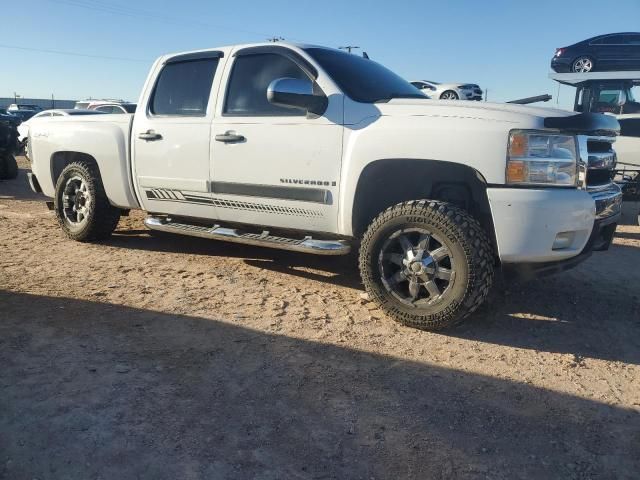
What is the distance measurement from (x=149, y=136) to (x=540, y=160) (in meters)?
3.49

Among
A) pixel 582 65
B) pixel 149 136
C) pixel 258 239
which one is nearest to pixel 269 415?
pixel 258 239

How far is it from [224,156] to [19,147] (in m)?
10.5

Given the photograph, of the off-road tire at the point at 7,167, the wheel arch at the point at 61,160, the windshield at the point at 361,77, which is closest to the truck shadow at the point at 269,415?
the windshield at the point at 361,77

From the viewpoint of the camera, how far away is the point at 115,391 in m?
2.83

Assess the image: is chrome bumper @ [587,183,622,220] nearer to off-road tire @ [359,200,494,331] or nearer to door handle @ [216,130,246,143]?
off-road tire @ [359,200,494,331]

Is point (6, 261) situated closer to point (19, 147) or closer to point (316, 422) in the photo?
point (316, 422)

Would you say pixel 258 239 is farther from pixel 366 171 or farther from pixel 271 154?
pixel 366 171

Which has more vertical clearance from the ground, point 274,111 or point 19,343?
point 274,111

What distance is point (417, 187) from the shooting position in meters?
4.19

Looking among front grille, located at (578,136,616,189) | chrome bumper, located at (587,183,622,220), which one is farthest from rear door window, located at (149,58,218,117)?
chrome bumper, located at (587,183,622,220)

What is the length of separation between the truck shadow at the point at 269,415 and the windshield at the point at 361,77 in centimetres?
201

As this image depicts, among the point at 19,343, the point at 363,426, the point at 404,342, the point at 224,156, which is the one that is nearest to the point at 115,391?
the point at 19,343

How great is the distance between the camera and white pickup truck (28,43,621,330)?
342cm

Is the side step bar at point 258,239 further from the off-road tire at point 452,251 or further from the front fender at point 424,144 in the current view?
the off-road tire at point 452,251
